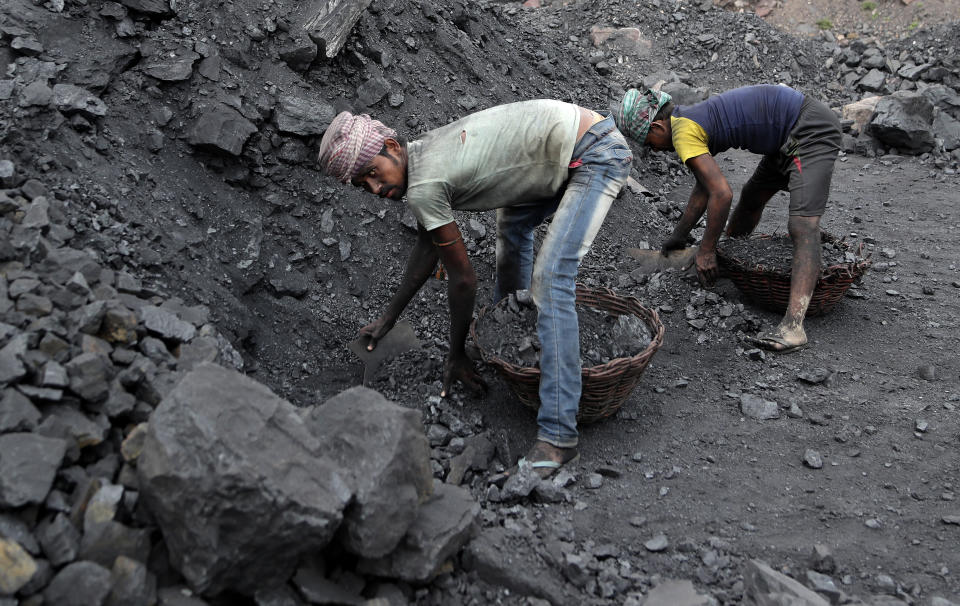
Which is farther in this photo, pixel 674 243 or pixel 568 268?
pixel 674 243

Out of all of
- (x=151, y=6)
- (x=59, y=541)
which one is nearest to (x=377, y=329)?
(x=59, y=541)

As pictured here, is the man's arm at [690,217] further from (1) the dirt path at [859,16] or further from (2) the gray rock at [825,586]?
(1) the dirt path at [859,16]

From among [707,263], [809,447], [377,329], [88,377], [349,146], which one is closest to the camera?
[88,377]

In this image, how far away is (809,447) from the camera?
11.2 ft

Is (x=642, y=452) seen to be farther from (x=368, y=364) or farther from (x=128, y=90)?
(x=128, y=90)

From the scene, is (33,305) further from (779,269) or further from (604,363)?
(779,269)

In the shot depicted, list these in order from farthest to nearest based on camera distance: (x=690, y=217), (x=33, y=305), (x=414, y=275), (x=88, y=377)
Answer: (x=690, y=217)
(x=414, y=275)
(x=33, y=305)
(x=88, y=377)

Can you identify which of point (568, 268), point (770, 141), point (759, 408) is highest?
point (770, 141)

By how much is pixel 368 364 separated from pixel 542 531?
153 cm

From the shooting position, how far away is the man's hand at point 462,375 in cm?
353

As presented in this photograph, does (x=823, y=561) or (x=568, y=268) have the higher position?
(x=568, y=268)

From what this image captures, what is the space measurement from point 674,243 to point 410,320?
199cm

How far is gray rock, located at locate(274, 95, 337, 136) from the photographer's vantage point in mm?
4551

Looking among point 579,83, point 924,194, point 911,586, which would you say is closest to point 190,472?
point 911,586
